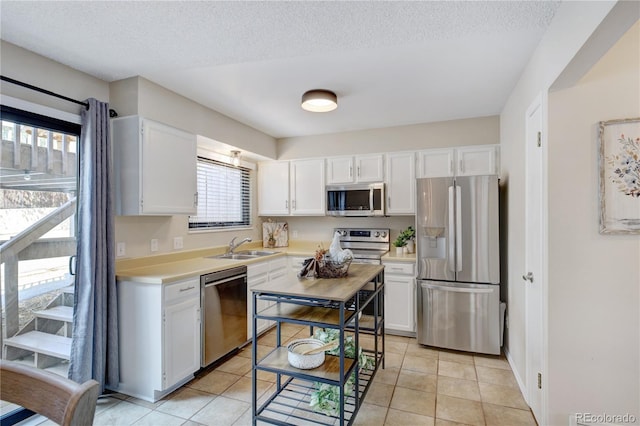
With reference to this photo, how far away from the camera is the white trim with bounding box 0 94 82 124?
1944mm

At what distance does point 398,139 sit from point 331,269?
2.29 meters

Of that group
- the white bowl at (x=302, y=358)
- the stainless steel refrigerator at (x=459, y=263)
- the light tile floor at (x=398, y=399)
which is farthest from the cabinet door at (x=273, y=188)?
the white bowl at (x=302, y=358)

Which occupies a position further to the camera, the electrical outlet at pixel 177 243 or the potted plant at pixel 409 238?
the potted plant at pixel 409 238

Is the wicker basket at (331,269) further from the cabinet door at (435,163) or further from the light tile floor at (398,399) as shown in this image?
the cabinet door at (435,163)

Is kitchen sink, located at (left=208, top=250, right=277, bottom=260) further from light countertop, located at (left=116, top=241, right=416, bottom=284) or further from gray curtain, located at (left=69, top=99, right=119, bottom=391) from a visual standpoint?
gray curtain, located at (left=69, top=99, right=119, bottom=391)

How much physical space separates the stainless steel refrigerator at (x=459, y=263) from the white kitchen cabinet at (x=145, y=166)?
2373 millimetres

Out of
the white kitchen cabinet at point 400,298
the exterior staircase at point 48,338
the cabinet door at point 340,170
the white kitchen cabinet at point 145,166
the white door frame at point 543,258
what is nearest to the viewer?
the white door frame at point 543,258

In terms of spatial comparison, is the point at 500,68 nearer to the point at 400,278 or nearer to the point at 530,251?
the point at 530,251

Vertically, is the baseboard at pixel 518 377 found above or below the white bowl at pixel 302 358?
below

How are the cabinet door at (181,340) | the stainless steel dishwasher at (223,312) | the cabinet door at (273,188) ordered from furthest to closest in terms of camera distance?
the cabinet door at (273,188), the stainless steel dishwasher at (223,312), the cabinet door at (181,340)

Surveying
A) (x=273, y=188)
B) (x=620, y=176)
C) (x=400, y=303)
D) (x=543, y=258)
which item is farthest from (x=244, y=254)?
(x=620, y=176)

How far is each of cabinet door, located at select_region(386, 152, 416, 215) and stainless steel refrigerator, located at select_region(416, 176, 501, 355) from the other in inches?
19.5

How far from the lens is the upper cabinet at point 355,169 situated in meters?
3.95

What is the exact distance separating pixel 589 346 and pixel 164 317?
264 cm
